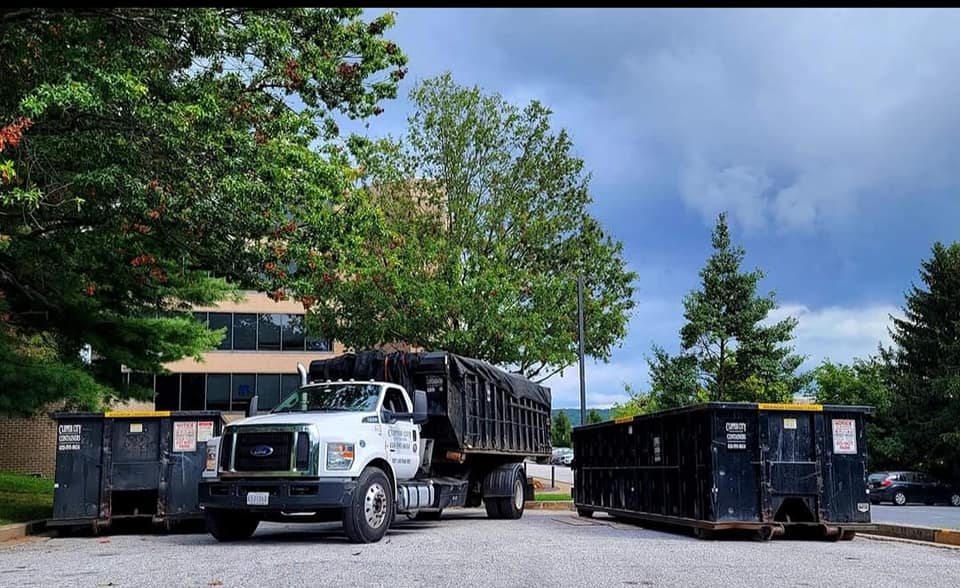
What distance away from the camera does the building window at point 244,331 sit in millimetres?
51344

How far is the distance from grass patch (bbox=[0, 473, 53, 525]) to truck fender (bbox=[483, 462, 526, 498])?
7906mm

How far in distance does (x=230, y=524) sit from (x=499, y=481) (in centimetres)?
653

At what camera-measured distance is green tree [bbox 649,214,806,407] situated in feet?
159

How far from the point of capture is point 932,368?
4522 centimetres

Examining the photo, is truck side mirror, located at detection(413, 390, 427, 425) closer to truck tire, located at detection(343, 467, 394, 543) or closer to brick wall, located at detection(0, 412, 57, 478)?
truck tire, located at detection(343, 467, 394, 543)

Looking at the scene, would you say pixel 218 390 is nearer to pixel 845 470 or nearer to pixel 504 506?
pixel 504 506

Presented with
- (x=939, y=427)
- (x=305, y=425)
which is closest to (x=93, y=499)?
(x=305, y=425)

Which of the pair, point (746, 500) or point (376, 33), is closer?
point (746, 500)

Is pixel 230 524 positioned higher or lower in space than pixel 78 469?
lower

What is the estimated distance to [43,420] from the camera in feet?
112

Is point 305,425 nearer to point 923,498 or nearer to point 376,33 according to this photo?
point 376,33

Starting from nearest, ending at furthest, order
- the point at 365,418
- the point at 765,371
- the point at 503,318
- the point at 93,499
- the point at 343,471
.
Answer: the point at 343,471, the point at 365,418, the point at 93,499, the point at 503,318, the point at 765,371

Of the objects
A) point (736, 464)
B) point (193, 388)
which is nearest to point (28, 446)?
point (193, 388)

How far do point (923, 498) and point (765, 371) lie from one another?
11684 millimetres
